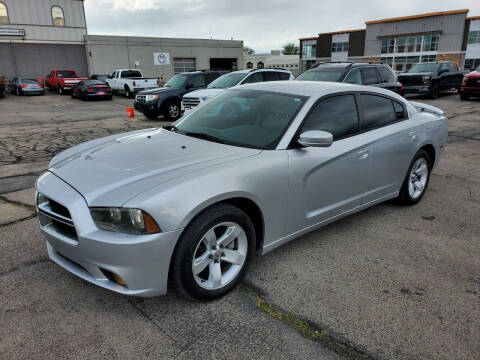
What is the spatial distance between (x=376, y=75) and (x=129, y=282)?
10774 mm

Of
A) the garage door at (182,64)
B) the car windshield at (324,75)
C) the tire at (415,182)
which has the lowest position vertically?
the tire at (415,182)

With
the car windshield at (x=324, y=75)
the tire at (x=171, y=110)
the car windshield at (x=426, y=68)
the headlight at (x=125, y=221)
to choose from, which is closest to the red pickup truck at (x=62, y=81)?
the tire at (x=171, y=110)

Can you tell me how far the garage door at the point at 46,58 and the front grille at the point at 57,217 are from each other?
3614 centimetres

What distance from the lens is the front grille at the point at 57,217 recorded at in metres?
2.58

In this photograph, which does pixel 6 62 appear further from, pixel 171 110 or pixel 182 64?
pixel 171 110

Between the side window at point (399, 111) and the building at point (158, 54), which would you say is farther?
the building at point (158, 54)

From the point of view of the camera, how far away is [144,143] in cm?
349

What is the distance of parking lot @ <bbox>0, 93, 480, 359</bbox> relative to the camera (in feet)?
7.79

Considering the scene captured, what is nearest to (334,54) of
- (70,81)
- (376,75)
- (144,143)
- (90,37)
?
(90,37)

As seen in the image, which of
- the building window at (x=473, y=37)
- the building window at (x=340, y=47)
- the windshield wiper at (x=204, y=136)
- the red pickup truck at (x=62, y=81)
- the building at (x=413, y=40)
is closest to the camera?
the windshield wiper at (x=204, y=136)

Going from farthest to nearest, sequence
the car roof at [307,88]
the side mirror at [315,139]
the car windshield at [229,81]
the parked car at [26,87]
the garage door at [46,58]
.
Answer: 1. the garage door at [46,58]
2. the parked car at [26,87]
3. the car windshield at [229,81]
4. the car roof at [307,88]
5. the side mirror at [315,139]

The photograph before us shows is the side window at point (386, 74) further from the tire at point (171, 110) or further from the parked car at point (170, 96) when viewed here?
the tire at point (171, 110)

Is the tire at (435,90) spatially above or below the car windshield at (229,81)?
below

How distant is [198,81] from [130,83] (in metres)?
12.7
